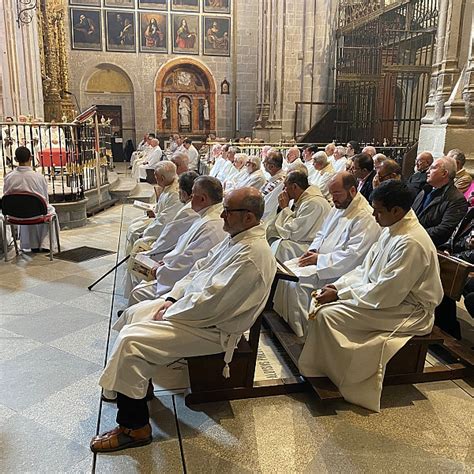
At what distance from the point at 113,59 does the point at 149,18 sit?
6.56 ft

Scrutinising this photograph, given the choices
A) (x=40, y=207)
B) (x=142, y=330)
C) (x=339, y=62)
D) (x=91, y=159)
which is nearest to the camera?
(x=142, y=330)

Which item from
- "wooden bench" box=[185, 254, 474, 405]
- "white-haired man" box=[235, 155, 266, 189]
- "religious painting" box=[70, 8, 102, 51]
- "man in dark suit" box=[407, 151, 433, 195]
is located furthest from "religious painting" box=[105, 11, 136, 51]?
"wooden bench" box=[185, 254, 474, 405]

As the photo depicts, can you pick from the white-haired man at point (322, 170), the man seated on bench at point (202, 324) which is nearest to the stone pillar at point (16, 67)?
the white-haired man at point (322, 170)

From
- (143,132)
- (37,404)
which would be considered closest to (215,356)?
(37,404)

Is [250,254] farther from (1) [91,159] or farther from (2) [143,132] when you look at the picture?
(2) [143,132]

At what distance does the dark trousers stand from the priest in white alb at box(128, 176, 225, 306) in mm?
1196

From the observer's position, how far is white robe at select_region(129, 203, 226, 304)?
11.8 ft

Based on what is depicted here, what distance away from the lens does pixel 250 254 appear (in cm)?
264

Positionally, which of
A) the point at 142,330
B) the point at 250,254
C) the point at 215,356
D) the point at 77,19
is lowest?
the point at 215,356

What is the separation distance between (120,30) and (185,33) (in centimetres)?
235

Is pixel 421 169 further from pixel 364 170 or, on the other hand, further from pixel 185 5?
pixel 185 5

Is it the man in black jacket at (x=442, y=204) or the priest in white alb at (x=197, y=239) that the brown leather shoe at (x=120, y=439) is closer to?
the priest in white alb at (x=197, y=239)

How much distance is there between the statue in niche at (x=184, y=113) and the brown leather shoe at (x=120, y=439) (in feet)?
56.5

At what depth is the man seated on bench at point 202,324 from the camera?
2.53m
